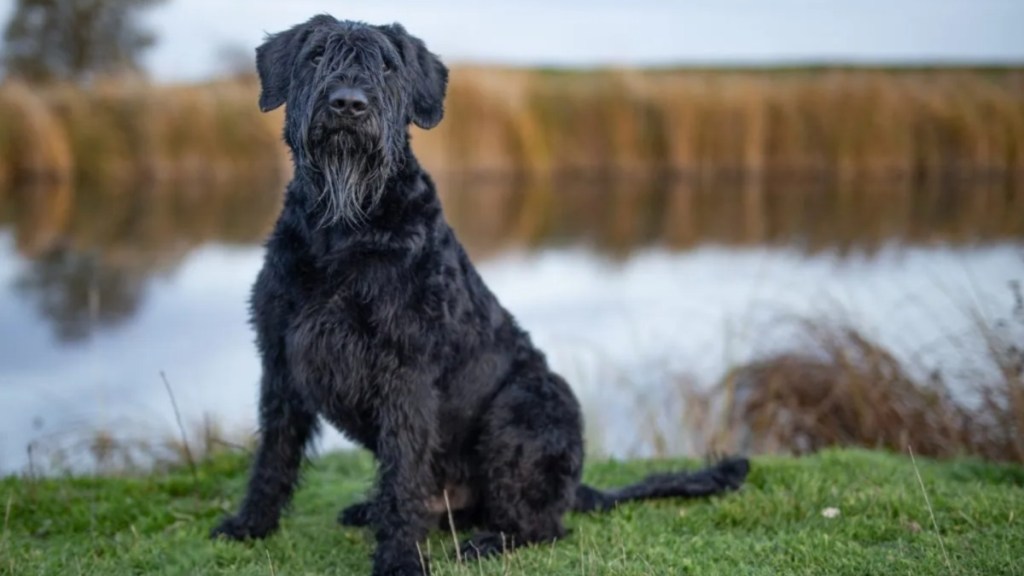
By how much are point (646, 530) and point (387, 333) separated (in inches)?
64.1

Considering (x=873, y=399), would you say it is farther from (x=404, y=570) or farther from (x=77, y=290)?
(x=77, y=290)

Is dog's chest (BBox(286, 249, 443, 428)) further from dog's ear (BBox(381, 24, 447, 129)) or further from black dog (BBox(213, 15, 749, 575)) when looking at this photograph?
dog's ear (BBox(381, 24, 447, 129))

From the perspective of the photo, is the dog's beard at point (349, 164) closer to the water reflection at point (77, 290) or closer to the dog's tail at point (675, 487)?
the dog's tail at point (675, 487)

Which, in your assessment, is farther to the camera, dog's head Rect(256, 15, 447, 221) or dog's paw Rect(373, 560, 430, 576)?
dog's paw Rect(373, 560, 430, 576)

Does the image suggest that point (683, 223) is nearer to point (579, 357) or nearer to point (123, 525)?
point (579, 357)

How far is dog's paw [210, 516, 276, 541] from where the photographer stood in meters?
5.02

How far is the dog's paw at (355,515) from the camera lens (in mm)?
5293

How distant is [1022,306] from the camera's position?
712cm

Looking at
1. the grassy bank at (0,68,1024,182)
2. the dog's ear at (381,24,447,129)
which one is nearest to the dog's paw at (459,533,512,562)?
the dog's ear at (381,24,447,129)

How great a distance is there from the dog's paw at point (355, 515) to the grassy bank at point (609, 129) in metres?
16.1

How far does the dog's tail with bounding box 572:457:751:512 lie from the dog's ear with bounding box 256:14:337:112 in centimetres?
243

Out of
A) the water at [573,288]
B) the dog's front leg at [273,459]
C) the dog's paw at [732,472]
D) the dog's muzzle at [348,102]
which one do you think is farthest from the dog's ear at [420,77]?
the water at [573,288]

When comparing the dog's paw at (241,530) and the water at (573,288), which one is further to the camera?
the water at (573,288)

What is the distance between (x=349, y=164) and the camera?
168 inches
